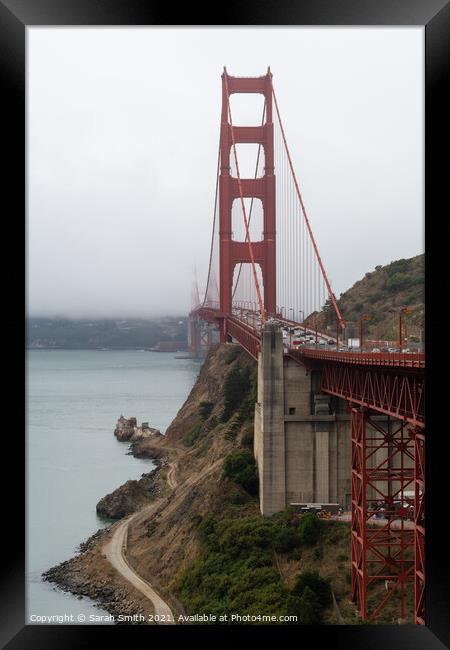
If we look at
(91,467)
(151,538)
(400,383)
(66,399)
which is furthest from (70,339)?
(400,383)

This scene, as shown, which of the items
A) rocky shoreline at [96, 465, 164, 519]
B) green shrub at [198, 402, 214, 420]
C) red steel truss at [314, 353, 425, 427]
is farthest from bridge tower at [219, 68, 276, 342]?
red steel truss at [314, 353, 425, 427]

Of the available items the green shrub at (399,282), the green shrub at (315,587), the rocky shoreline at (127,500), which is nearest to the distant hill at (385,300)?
the green shrub at (399,282)

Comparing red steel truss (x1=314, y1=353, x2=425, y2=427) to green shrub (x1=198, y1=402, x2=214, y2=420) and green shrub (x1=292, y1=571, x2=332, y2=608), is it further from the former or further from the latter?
green shrub (x1=198, y1=402, x2=214, y2=420)

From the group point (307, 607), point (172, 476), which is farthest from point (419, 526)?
point (172, 476)

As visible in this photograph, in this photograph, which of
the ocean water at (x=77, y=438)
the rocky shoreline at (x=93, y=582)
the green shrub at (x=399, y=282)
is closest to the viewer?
the rocky shoreline at (x=93, y=582)

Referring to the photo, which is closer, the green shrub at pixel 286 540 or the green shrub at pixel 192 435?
the green shrub at pixel 286 540

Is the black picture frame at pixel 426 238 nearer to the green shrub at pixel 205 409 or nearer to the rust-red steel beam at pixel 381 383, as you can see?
the rust-red steel beam at pixel 381 383
